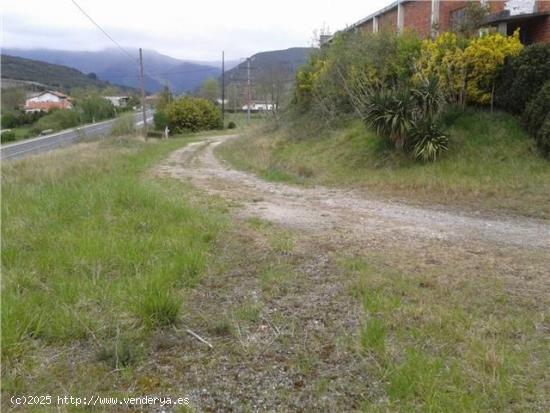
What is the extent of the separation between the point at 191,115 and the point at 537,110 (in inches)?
1545

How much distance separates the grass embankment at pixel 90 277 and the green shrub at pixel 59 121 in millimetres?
62410

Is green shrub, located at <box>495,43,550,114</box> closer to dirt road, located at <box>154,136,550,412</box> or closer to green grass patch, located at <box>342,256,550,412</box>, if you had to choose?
dirt road, located at <box>154,136,550,412</box>

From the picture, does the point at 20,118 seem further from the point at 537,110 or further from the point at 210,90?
the point at 537,110

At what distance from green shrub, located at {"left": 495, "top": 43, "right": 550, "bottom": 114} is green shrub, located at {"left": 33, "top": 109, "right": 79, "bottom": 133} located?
62.7 m

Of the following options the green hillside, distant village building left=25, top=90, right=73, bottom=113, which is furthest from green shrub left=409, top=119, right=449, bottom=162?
distant village building left=25, top=90, right=73, bottom=113

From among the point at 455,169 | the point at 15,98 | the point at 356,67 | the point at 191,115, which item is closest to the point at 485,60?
the point at 455,169

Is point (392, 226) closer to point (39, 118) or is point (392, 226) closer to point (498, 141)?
point (498, 141)

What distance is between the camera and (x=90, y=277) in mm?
4008

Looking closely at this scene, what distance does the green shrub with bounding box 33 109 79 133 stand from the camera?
6369 cm

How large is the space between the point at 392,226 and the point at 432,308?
286 cm

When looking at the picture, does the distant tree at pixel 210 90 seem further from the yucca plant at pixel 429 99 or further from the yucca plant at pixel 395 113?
the yucca plant at pixel 429 99

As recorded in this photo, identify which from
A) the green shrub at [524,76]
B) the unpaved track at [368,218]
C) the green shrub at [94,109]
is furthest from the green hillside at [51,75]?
the green shrub at [524,76]

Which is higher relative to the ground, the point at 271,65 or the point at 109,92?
the point at 109,92

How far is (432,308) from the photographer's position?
349cm
